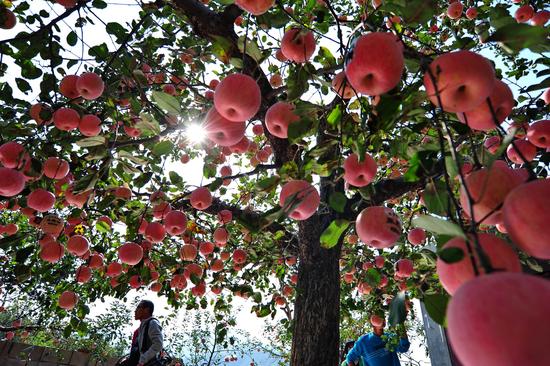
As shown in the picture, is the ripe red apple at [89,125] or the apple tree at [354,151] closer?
the apple tree at [354,151]

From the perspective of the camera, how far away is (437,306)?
31.2 inches

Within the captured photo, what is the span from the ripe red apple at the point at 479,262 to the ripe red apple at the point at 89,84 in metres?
2.18

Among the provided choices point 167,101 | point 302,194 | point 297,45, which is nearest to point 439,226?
point 302,194

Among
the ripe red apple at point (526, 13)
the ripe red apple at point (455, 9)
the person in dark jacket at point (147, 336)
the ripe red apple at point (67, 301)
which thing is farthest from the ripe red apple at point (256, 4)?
the person in dark jacket at point (147, 336)

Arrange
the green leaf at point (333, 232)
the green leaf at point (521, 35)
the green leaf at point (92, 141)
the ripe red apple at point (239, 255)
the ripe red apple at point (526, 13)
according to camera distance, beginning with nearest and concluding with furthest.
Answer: the green leaf at point (521, 35), the green leaf at point (333, 232), the green leaf at point (92, 141), the ripe red apple at point (526, 13), the ripe red apple at point (239, 255)

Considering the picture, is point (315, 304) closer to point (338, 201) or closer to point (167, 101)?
point (338, 201)

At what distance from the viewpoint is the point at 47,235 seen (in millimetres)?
2447

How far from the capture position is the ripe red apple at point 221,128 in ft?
4.42

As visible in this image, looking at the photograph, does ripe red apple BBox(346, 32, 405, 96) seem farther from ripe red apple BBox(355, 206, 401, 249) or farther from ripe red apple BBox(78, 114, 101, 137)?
ripe red apple BBox(78, 114, 101, 137)

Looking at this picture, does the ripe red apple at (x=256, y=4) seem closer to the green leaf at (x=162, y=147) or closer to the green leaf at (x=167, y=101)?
the green leaf at (x=167, y=101)

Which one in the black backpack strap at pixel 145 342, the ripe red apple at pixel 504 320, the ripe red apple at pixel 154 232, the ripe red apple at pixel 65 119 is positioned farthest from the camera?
the black backpack strap at pixel 145 342

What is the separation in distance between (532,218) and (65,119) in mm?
2281

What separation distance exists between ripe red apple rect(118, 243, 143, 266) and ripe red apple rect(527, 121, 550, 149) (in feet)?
8.44

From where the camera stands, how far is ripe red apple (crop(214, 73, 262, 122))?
3.93ft
